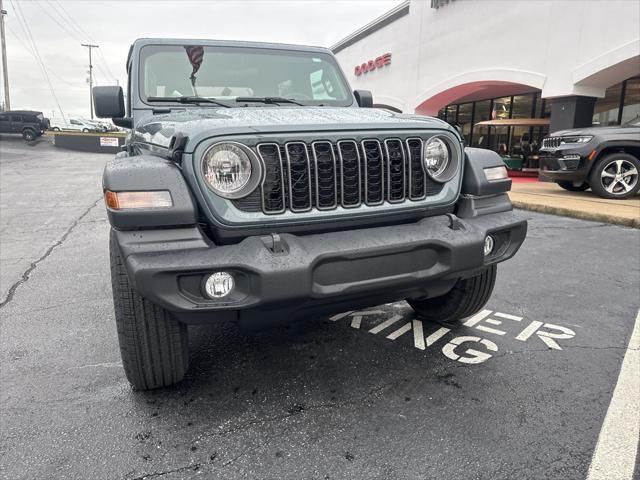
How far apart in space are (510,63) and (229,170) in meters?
14.3

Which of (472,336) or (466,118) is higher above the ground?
(466,118)

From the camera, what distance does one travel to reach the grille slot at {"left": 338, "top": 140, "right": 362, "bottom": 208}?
2289 millimetres

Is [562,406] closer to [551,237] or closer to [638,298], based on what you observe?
[638,298]

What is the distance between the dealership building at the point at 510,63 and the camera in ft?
37.6

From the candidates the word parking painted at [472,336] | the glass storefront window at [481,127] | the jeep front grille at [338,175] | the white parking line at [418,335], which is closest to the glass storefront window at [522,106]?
the glass storefront window at [481,127]

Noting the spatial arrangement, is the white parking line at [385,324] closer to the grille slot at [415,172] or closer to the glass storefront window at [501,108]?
the grille slot at [415,172]

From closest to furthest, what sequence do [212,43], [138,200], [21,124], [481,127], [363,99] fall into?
1. [138,200]
2. [212,43]
3. [363,99]
4. [481,127]
5. [21,124]

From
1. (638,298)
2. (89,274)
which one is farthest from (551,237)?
(89,274)

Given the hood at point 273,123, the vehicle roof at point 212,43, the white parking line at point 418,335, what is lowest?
the white parking line at point 418,335

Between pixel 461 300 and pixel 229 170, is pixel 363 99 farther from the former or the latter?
pixel 229 170

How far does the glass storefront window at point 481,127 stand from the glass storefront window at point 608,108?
588 centimetres

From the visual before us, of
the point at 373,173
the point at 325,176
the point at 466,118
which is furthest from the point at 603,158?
the point at 466,118

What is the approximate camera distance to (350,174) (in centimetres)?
232

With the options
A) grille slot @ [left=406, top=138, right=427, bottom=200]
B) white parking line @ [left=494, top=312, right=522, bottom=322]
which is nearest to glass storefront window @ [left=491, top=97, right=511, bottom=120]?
white parking line @ [left=494, top=312, right=522, bottom=322]
